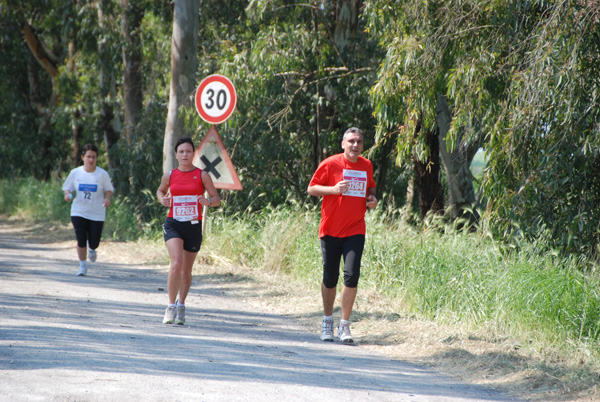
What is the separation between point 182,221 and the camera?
7.32m

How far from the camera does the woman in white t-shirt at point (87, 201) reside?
35.5 ft

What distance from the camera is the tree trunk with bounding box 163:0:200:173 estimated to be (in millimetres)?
13363

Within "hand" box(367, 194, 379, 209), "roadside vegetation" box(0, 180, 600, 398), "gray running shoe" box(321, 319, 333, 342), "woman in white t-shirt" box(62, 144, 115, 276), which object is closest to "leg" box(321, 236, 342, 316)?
"gray running shoe" box(321, 319, 333, 342)

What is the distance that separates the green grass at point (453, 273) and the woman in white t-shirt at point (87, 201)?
2.17 m

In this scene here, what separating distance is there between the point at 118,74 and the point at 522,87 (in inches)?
693

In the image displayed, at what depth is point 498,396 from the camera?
5188 millimetres

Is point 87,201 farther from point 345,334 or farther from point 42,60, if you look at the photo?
point 42,60

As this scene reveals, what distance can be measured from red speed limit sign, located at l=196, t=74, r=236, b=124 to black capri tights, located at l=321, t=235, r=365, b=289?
13.0 feet

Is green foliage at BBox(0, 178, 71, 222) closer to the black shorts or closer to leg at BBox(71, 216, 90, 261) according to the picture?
leg at BBox(71, 216, 90, 261)

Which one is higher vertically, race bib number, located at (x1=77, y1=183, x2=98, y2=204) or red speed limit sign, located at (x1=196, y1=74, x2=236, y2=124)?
red speed limit sign, located at (x1=196, y1=74, x2=236, y2=124)

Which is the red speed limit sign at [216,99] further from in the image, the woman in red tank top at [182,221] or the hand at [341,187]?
the hand at [341,187]

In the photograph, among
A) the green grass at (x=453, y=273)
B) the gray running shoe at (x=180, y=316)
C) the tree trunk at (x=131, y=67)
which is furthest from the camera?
the tree trunk at (x=131, y=67)

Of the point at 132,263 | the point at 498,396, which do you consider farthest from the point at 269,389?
the point at 132,263

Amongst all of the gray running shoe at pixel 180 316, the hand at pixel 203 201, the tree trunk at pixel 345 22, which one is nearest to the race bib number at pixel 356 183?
the hand at pixel 203 201
